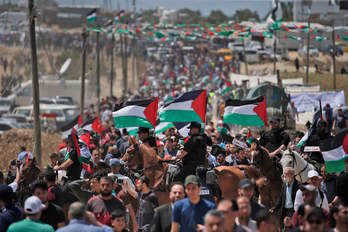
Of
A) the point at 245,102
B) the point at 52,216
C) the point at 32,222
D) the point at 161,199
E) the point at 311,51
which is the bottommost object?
the point at 311,51

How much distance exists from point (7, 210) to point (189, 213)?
2150mm

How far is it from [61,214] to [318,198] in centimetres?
360

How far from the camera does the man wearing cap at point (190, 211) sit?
11336mm

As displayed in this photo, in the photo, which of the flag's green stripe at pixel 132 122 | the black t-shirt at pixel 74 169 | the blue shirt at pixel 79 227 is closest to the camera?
the blue shirt at pixel 79 227

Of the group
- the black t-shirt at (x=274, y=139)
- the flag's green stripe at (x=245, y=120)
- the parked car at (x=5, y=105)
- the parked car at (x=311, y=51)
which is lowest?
the parked car at (x=311, y=51)

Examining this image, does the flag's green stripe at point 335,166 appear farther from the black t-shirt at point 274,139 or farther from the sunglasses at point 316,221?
the sunglasses at point 316,221

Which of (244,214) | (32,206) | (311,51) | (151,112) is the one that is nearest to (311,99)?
(151,112)

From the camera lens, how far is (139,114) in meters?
19.5

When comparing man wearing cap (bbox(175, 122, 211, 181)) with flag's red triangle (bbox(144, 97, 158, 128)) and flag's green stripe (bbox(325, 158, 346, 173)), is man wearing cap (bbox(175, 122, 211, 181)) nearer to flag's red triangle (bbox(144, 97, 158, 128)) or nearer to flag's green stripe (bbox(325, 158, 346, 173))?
flag's green stripe (bbox(325, 158, 346, 173))

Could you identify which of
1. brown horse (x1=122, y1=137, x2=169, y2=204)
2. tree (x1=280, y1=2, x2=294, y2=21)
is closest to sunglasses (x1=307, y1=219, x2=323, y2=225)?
brown horse (x1=122, y1=137, x2=169, y2=204)

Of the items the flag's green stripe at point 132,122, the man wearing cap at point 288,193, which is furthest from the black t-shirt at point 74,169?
the man wearing cap at point 288,193

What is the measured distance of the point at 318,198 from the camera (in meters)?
13.6

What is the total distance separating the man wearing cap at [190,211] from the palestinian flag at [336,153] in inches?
181

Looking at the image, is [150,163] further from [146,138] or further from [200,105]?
[200,105]
